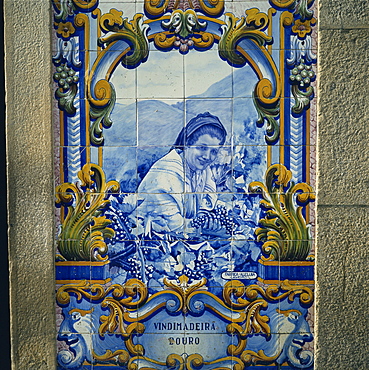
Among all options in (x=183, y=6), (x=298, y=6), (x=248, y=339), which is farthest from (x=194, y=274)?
(x=298, y=6)

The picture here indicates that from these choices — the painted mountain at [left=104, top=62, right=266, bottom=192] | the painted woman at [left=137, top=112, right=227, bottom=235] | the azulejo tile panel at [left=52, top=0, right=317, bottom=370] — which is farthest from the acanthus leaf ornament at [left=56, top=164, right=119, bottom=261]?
the painted woman at [left=137, top=112, right=227, bottom=235]

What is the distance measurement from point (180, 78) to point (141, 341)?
1.88 meters

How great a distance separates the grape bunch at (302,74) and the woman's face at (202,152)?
2.26 feet

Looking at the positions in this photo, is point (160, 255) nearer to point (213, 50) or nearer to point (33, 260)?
point (33, 260)

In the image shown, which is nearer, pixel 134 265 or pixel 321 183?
pixel 321 183

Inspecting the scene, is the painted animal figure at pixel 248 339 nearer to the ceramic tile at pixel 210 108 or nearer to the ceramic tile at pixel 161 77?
the ceramic tile at pixel 210 108

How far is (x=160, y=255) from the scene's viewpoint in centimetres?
325

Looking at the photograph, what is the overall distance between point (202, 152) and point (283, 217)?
2.40 feet

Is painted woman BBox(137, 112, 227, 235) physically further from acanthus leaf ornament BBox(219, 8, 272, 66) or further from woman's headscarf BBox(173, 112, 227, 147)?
acanthus leaf ornament BBox(219, 8, 272, 66)

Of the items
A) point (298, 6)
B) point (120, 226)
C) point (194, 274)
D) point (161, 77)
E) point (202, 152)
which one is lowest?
point (194, 274)

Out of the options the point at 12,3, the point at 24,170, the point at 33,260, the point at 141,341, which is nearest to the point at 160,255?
the point at 141,341

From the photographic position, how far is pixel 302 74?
10.5 ft

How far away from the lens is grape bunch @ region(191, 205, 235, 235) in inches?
127

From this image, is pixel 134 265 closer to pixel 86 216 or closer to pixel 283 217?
pixel 86 216
